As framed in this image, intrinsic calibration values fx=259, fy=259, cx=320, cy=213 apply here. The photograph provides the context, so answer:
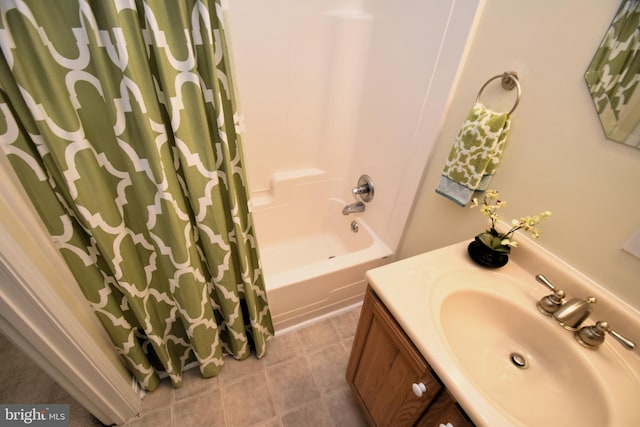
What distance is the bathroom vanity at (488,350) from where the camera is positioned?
1.94ft

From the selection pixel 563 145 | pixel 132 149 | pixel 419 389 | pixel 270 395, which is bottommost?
pixel 270 395

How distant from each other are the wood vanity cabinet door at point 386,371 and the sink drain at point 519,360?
30cm

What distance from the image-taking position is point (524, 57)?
785 mm

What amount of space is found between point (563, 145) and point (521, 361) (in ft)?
2.06

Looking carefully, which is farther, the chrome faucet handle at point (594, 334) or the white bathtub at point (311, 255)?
the white bathtub at point (311, 255)

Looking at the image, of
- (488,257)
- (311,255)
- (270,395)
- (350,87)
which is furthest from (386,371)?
(350,87)

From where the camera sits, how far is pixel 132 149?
2.31ft

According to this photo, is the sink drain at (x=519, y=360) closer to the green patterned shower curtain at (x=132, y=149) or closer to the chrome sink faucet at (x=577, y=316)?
the chrome sink faucet at (x=577, y=316)

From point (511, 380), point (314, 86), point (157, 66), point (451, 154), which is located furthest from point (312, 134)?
point (511, 380)

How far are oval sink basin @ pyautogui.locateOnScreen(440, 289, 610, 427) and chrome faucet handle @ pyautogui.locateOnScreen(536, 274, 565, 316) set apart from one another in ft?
0.08

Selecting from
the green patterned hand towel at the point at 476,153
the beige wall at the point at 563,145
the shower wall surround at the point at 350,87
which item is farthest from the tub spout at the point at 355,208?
the beige wall at the point at 563,145

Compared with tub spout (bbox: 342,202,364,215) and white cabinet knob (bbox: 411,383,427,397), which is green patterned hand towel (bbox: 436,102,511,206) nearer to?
white cabinet knob (bbox: 411,383,427,397)

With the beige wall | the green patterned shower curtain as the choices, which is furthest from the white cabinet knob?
the green patterned shower curtain

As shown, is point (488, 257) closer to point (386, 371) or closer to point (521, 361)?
point (521, 361)
